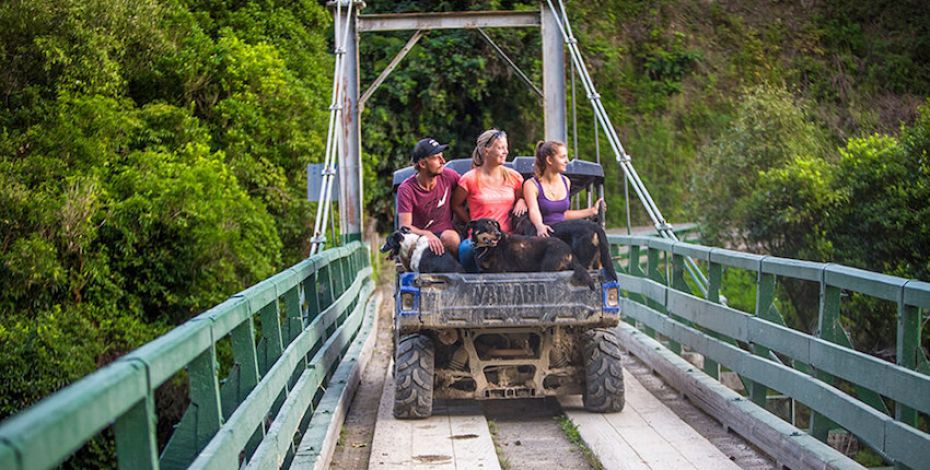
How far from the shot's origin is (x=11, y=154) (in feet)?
56.2

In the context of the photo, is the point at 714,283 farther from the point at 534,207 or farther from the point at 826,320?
the point at 826,320

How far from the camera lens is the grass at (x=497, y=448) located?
6.70 meters

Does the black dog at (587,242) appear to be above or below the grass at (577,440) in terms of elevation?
above

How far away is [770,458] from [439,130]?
19.8 metres

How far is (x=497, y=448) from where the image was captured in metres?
7.20

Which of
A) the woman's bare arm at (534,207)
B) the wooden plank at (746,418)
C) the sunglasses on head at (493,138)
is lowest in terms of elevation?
the wooden plank at (746,418)

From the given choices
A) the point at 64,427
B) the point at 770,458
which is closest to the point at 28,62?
the point at 770,458

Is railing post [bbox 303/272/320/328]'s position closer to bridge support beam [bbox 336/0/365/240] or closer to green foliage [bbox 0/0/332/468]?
green foliage [bbox 0/0/332/468]

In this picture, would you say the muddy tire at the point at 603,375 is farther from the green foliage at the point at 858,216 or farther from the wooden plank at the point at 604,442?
the green foliage at the point at 858,216

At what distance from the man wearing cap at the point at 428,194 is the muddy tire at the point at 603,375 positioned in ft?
4.26

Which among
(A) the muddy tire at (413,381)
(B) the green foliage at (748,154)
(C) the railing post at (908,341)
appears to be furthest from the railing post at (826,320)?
(B) the green foliage at (748,154)

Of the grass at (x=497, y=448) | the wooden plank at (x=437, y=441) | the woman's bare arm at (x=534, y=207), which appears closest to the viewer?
the wooden plank at (x=437, y=441)

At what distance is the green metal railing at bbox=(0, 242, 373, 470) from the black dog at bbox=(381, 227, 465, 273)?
0.66 meters

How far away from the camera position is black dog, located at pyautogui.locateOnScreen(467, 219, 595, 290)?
7695mm
